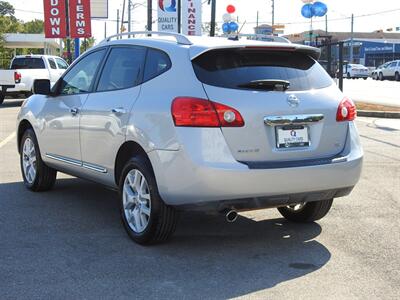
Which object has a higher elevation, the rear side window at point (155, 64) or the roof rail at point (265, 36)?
the roof rail at point (265, 36)

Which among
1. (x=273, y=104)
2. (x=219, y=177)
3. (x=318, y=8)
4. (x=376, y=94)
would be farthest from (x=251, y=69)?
(x=376, y=94)

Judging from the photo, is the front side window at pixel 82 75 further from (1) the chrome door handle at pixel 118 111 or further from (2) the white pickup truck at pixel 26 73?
(2) the white pickup truck at pixel 26 73

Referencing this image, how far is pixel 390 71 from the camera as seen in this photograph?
50.4 meters

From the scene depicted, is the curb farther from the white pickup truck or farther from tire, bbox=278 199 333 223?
tire, bbox=278 199 333 223

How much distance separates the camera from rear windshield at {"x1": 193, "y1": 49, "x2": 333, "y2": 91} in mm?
4828

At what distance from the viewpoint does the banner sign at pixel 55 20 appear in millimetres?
31484

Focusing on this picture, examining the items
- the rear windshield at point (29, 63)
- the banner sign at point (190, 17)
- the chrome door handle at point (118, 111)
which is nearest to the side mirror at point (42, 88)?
the chrome door handle at point (118, 111)

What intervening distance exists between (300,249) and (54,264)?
6.65 ft

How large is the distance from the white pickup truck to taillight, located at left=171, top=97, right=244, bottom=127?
18.3m

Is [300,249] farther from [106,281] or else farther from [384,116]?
[384,116]

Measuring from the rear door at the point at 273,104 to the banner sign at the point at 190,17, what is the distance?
2065 centimetres

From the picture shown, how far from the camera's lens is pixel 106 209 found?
21.3 feet

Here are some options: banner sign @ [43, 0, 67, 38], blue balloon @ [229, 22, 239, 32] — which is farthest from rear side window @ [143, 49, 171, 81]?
blue balloon @ [229, 22, 239, 32]

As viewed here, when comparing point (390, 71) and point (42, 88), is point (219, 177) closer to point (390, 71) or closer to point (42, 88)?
point (42, 88)
